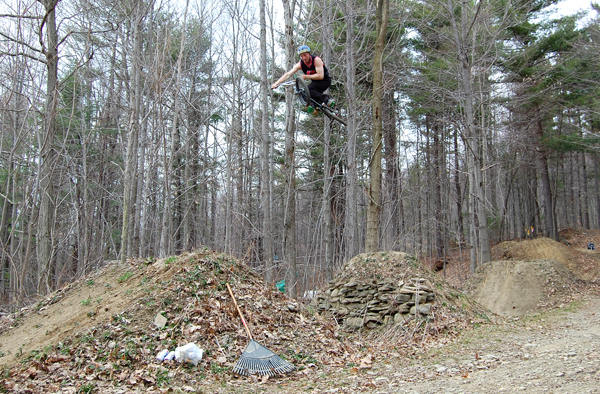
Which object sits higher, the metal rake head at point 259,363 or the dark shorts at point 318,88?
the dark shorts at point 318,88

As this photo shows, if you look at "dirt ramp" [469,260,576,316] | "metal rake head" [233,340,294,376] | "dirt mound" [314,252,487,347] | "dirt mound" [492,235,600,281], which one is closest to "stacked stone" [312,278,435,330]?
"dirt mound" [314,252,487,347]

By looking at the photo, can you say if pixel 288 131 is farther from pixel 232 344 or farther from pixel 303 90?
pixel 232 344

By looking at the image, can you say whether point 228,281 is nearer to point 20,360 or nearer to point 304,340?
point 304,340

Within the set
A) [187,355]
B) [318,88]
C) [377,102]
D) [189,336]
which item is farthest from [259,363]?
[377,102]

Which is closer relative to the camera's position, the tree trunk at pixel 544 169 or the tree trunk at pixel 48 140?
the tree trunk at pixel 48 140

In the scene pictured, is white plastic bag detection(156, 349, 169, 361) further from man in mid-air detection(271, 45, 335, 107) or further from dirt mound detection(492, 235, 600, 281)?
dirt mound detection(492, 235, 600, 281)

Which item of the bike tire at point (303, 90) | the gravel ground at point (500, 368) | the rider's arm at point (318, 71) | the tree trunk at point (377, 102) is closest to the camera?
the gravel ground at point (500, 368)

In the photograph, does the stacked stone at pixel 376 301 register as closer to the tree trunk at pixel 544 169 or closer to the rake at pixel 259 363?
the rake at pixel 259 363

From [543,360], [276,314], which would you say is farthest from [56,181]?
[543,360]

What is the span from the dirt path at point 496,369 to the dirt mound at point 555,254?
12.8 m

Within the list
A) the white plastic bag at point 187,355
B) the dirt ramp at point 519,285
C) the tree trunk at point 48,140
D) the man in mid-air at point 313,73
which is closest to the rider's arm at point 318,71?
the man in mid-air at point 313,73

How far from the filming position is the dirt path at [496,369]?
14.2 feet

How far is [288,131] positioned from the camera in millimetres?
8164

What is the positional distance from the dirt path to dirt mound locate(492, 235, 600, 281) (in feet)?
42.0
